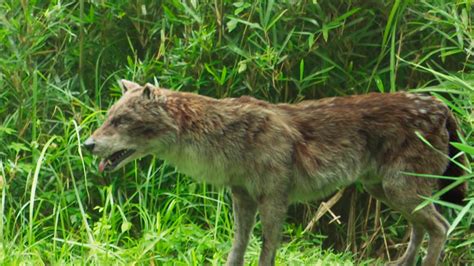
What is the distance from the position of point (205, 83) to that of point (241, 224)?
1.55m

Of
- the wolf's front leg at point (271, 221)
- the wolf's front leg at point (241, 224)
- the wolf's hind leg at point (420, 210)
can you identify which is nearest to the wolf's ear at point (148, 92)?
the wolf's front leg at point (241, 224)

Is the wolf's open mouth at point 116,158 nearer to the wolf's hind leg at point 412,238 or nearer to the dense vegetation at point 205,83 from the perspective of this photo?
the dense vegetation at point 205,83

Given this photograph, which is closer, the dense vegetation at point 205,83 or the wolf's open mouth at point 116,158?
the wolf's open mouth at point 116,158

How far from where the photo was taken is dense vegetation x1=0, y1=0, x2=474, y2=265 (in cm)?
797

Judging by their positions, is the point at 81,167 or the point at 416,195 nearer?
the point at 416,195

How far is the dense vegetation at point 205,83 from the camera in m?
7.97

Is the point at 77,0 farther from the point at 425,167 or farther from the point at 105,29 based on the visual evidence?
the point at 425,167

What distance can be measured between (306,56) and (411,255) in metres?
1.83

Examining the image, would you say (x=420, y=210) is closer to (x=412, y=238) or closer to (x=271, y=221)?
(x=412, y=238)

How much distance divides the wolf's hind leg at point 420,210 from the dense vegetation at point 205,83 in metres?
0.59

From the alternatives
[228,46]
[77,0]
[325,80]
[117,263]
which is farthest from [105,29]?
[117,263]

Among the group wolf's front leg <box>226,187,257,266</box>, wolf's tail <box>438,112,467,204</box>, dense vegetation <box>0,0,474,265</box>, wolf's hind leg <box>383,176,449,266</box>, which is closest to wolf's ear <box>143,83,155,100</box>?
wolf's front leg <box>226,187,257,266</box>

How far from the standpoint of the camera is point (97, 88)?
28.5 ft

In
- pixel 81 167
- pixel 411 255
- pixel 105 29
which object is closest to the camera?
pixel 411 255
